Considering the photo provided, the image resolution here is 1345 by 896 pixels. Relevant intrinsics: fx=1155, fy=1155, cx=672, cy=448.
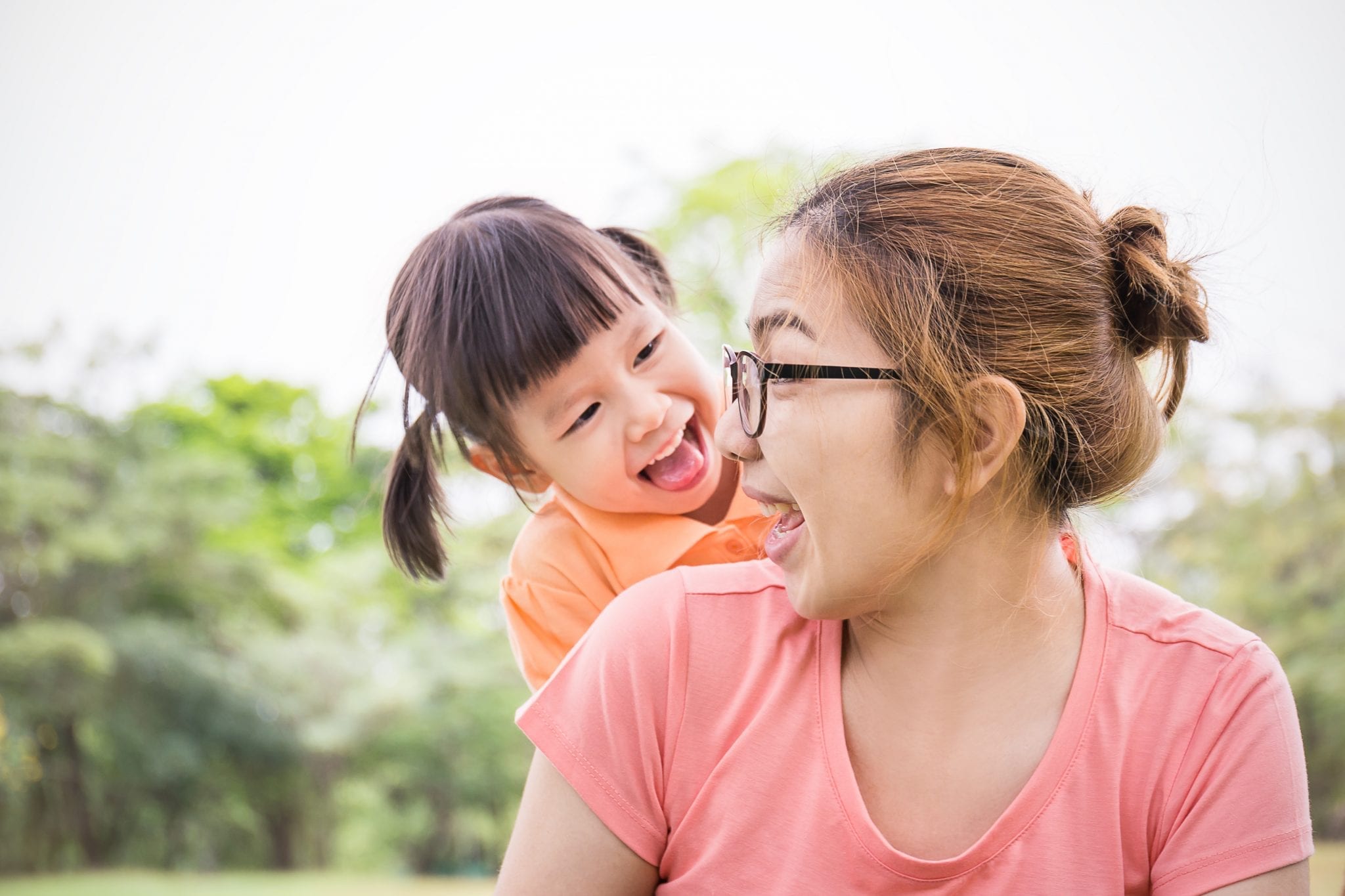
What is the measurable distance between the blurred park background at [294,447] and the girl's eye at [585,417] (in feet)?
13.6

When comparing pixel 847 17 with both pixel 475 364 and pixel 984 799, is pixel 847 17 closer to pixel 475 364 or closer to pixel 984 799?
pixel 475 364

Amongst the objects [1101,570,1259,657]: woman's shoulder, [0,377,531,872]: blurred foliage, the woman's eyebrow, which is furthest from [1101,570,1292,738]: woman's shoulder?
[0,377,531,872]: blurred foliage

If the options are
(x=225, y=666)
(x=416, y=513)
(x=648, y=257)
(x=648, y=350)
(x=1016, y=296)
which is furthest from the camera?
(x=225, y=666)

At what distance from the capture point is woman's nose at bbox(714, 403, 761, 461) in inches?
52.8

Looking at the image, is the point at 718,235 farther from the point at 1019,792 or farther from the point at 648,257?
the point at 1019,792

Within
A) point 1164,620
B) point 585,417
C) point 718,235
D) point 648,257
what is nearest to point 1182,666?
point 1164,620

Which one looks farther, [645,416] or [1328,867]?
[1328,867]

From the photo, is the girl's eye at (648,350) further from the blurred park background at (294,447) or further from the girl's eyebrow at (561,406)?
the blurred park background at (294,447)

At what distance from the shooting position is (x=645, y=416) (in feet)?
5.83

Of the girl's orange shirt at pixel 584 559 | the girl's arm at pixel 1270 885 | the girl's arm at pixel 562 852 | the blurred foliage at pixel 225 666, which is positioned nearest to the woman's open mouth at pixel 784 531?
the girl's arm at pixel 562 852

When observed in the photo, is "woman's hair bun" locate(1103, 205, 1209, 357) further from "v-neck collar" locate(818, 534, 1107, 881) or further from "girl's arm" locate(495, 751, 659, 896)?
"girl's arm" locate(495, 751, 659, 896)

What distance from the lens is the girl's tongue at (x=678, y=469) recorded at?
1.85m

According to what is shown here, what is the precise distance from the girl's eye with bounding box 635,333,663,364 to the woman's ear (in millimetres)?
718

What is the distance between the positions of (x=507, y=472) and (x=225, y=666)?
5764 mm
